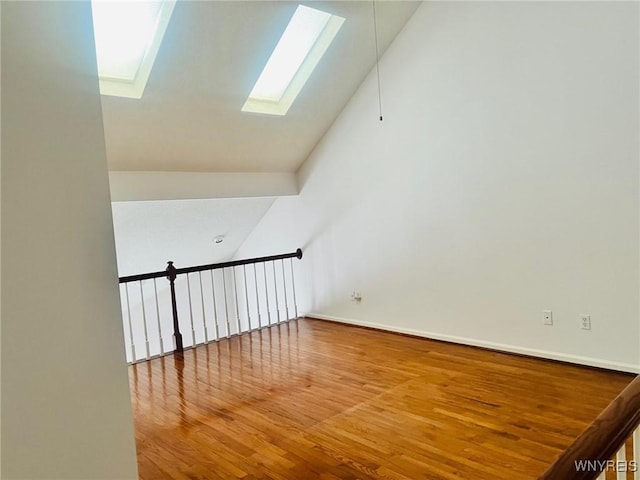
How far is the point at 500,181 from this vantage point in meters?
3.73

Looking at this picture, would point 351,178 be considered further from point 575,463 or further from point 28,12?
point 575,463

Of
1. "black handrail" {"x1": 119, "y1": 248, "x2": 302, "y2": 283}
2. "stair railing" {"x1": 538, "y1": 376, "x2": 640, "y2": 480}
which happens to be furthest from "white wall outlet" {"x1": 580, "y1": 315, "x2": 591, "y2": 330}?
"black handrail" {"x1": 119, "y1": 248, "x2": 302, "y2": 283}

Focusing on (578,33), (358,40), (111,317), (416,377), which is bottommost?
(416,377)

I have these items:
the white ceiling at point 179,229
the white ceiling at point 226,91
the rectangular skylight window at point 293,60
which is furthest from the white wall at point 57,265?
the white ceiling at point 179,229

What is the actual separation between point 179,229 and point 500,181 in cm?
373

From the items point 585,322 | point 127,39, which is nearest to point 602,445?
point 585,322

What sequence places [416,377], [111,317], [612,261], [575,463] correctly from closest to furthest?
[575,463] → [111,317] → [612,261] → [416,377]

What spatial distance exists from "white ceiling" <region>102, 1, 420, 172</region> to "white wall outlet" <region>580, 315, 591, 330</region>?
299 cm

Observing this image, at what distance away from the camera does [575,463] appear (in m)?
0.77

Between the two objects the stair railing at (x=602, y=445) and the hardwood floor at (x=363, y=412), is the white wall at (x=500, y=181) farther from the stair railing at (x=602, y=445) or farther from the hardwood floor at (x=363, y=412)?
the stair railing at (x=602, y=445)

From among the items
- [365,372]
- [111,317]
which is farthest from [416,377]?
[111,317]

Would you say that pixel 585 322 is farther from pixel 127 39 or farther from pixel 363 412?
pixel 127 39

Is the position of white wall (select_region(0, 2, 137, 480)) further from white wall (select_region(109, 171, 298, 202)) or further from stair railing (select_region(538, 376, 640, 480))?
white wall (select_region(109, 171, 298, 202))

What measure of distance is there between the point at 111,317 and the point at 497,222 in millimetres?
3240
